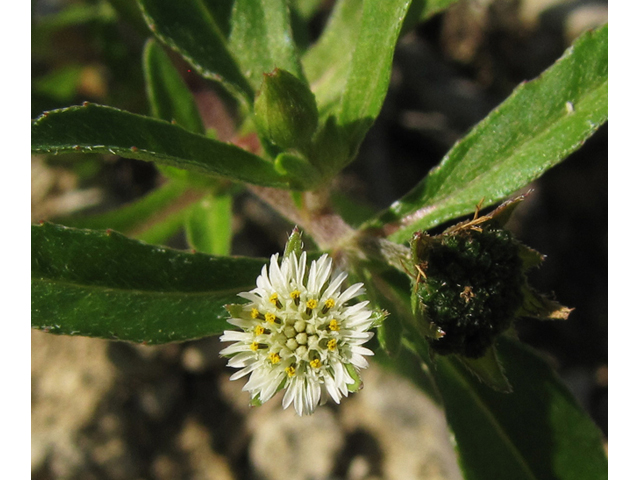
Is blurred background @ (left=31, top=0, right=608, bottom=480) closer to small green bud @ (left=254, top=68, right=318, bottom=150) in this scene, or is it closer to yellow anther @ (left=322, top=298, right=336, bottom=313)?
small green bud @ (left=254, top=68, right=318, bottom=150)

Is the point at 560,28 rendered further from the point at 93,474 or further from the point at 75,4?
the point at 93,474

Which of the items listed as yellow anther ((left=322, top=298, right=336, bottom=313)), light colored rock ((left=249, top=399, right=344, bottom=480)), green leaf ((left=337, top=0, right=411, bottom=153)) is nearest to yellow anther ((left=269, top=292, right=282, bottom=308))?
yellow anther ((left=322, top=298, right=336, bottom=313))

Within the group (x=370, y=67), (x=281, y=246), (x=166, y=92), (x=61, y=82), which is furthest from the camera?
(x=61, y=82)

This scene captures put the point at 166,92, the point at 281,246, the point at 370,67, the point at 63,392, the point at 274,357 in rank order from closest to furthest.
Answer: the point at 274,357 → the point at 370,67 → the point at 166,92 → the point at 63,392 → the point at 281,246

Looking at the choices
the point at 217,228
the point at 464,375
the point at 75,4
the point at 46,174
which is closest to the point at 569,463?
the point at 464,375

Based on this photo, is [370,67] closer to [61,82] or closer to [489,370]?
[489,370]

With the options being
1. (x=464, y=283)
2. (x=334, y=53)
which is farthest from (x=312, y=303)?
(x=334, y=53)
